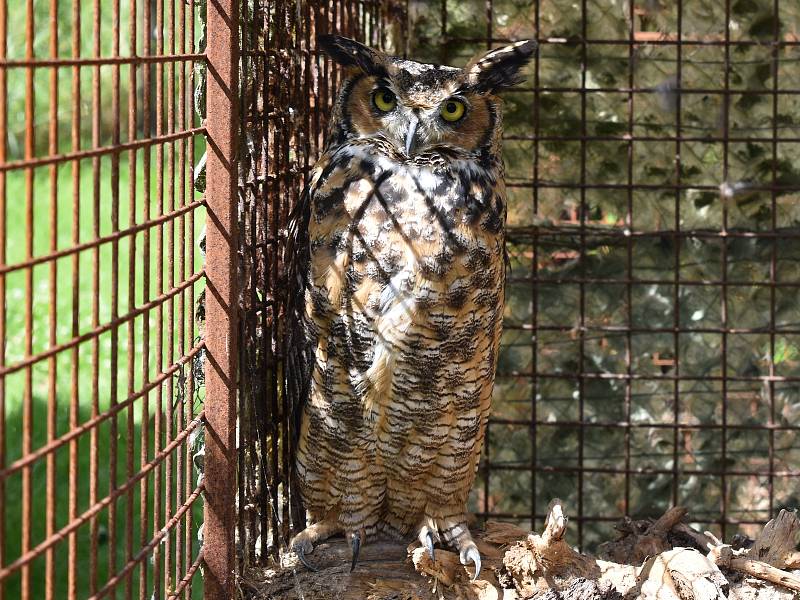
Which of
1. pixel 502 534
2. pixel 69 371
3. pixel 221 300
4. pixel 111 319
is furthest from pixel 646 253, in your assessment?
pixel 111 319

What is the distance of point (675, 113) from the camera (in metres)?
3.30

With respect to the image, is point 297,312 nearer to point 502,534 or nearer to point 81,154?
point 502,534

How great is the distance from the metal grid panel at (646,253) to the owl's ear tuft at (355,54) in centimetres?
112

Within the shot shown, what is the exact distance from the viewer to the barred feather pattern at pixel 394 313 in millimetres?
2121

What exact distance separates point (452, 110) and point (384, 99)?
5.9 inches

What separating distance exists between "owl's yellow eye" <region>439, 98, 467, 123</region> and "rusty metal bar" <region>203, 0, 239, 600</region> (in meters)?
0.58

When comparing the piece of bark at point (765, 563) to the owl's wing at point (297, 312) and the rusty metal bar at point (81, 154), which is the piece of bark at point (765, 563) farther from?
the rusty metal bar at point (81, 154)

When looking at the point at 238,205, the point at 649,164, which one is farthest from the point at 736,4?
the point at 238,205

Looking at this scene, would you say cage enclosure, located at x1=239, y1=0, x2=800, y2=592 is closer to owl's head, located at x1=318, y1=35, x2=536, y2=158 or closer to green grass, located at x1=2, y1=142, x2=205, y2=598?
owl's head, located at x1=318, y1=35, x2=536, y2=158

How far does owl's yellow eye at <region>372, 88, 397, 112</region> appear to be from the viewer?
2178mm

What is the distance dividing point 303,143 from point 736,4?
67.2 inches

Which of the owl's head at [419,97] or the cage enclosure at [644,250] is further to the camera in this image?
the cage enclosure at [644,250]

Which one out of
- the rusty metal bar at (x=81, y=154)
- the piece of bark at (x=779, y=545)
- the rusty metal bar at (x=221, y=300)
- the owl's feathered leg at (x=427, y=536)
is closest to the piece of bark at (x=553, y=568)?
the owl's feathered leg at (x=427, y=536)

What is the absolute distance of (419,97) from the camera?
7.08 feet
